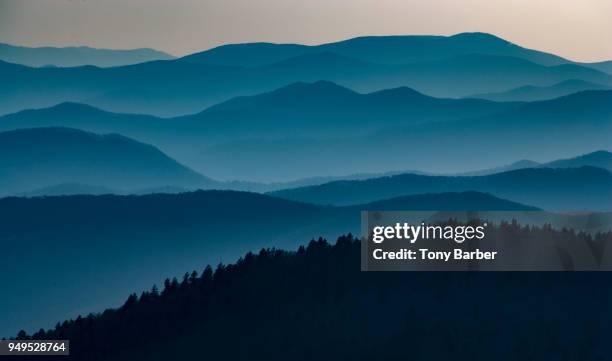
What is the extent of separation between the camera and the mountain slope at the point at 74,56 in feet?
14.7

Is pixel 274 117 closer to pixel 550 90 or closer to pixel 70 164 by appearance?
pixel 70 164

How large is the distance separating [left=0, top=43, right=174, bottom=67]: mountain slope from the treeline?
1128mm

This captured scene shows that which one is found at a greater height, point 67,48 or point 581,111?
point 67,48

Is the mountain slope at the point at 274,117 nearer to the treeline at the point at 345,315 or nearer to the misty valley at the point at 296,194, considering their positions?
the misty valley at the point at 296,194

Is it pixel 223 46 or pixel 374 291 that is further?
pixel 223 46

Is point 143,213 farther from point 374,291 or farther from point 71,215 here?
point 374,291

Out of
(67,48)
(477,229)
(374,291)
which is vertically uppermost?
(67,48)

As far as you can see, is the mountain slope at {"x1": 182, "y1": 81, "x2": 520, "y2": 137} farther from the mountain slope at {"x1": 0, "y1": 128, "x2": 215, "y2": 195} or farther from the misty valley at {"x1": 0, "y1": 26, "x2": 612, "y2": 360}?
the mountain slope at {"x1": 0, "y1": 128, "x2": 215, "y2": 195}

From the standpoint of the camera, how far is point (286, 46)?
4.46 m

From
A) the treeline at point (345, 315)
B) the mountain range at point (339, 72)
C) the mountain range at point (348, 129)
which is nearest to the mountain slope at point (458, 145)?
the mountain range at point (348, 129)

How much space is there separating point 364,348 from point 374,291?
0.89 feet

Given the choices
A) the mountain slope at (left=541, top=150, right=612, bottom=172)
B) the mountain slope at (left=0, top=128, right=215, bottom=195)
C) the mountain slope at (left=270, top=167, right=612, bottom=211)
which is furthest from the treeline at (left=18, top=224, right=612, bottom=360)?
the mountain slope at (left=0, top=128, right=215, bottom=195)

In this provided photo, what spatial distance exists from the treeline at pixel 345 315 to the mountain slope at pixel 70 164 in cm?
54

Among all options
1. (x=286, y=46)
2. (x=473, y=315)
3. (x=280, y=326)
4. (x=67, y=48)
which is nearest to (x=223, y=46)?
(x=286, y=46)
